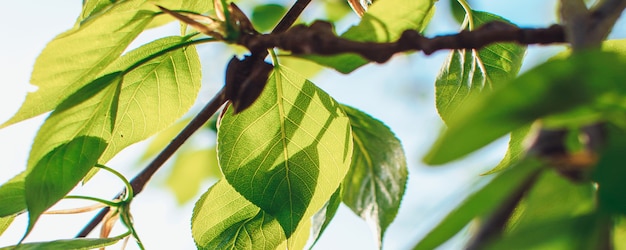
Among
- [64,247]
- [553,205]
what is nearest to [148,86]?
[64,247]

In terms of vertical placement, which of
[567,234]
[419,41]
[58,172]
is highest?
[58,172]

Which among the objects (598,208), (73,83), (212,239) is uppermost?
(73,83)

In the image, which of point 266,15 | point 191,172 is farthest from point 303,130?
point 191,172

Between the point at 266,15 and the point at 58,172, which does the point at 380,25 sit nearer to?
the point at 58,172

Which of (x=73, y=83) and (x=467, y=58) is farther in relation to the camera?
(x=467, y=58)

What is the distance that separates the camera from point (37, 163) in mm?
477

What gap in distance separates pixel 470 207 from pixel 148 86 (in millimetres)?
395

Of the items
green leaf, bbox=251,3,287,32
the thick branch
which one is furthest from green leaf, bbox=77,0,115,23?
green leaf, bbox=251,3,287,32

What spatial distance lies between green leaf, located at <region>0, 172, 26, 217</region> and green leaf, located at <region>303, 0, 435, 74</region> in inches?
10.3

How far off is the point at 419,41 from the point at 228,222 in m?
0.33

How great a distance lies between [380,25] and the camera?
1.35ft

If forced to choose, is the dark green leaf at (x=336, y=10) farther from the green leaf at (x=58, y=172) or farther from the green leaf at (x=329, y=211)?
the green leaf at (x=58, y=172)

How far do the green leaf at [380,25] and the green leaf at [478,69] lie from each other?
0.20 metres

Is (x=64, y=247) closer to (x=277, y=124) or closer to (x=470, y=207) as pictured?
(x=277, y=124)
